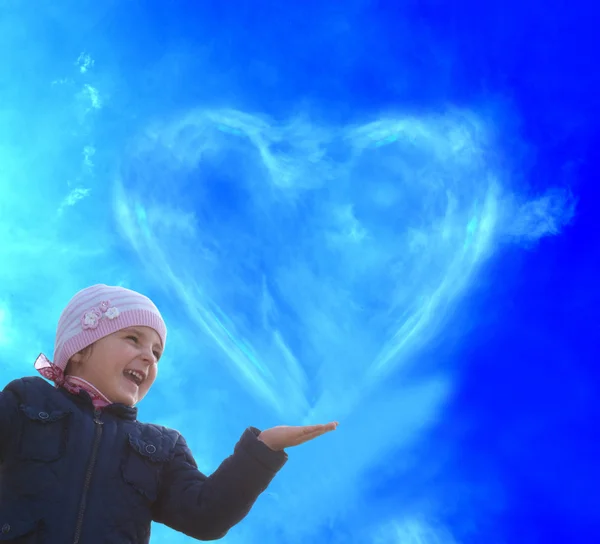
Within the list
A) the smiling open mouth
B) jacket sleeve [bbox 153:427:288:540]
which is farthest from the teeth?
jacket sleeve [bbox 153:427:288:540]

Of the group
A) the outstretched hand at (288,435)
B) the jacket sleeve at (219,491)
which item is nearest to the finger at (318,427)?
the outstretched hand at (288,435)

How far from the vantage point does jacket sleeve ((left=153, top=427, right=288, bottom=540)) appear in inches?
139

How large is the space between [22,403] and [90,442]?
1.18 ft

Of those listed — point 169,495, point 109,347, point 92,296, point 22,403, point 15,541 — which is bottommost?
point 15,541

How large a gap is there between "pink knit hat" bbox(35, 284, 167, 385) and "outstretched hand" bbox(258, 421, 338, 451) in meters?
0.92

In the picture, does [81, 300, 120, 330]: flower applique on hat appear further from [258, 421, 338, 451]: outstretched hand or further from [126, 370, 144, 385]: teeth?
[258, 421, 338, 451]: outstretched hand

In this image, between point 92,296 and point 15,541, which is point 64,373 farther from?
point 15,541

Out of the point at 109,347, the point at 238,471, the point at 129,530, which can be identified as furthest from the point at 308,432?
the point at 109,347

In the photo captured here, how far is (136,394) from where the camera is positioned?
12.6 ft

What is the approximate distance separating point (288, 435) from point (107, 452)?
83cm

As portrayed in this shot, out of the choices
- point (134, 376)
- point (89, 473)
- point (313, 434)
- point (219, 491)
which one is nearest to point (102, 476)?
point (89, 473)

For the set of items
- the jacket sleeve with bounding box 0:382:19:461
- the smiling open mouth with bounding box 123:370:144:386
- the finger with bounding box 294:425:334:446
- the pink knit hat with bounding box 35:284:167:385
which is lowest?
the finger with bounding box 294:425:334:446

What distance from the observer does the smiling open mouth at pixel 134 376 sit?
12.6 ft

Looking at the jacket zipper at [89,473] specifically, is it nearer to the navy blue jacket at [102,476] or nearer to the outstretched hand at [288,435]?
the navy blue jacket at [102,476]
